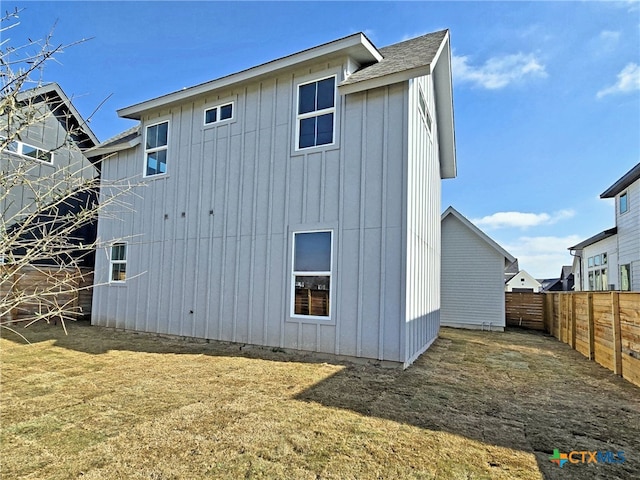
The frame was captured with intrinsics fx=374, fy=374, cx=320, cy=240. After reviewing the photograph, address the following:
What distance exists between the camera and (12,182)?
1.99m

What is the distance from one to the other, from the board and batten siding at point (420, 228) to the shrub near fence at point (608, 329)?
3.26 metres

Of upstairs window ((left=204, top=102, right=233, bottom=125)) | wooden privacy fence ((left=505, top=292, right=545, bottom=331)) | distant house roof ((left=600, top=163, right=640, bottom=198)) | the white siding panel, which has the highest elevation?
upstairs window ((left=204, top=102, right=233, bottom=125))

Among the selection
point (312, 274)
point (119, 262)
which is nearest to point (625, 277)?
point (312, 274)

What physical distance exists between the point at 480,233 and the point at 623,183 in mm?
5422

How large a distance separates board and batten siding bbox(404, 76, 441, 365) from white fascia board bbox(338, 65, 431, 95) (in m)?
0.37

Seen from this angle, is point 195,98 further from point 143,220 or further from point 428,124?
point 428,124

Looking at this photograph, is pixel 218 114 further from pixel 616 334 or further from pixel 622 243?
pixel 622 243

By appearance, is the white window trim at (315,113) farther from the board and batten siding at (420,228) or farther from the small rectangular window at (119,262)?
the small rectangular window at (119,262)

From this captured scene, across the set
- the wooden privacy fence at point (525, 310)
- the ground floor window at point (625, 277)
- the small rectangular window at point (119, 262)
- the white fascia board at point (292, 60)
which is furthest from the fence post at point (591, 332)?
the small rectangular window at point (119, 262)

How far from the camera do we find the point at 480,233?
14.3 m

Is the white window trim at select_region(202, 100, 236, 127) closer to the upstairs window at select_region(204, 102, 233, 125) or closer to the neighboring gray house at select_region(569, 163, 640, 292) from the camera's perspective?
the upstairs window at select_region(204, 102, 233, 125)
